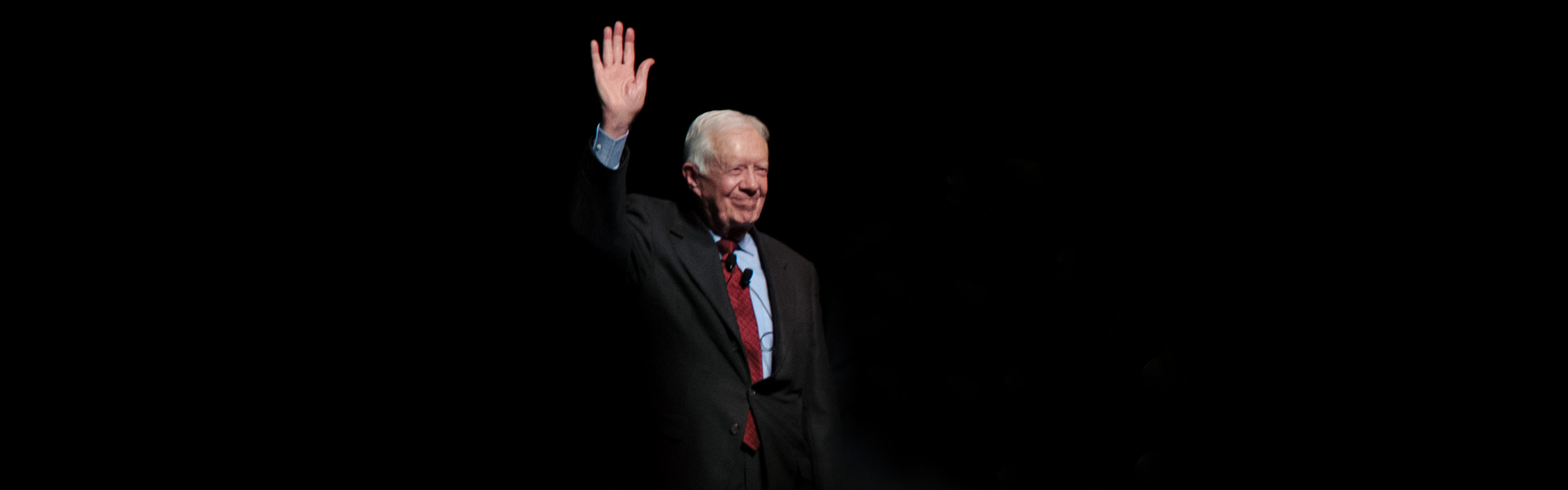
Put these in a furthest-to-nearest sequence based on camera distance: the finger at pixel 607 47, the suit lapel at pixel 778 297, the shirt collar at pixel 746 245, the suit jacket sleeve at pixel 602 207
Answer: the shirt collar at pixel 746 245 < the suit lapel at pixel 778 297 < the finger at pixel 607 47 < the suit jacket sleeve at pixel 602 207

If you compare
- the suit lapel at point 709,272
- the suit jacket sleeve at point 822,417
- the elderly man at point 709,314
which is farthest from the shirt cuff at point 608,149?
the suit jacket sleeve at point 822,417

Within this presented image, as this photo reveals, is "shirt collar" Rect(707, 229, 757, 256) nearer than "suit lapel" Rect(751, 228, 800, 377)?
No

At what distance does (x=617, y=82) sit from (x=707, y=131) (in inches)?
10.0

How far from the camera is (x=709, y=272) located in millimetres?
1655

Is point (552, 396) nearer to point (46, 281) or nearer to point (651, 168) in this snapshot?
point (651, 168)

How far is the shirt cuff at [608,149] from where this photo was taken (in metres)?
1.47

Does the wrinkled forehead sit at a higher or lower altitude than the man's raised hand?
lower

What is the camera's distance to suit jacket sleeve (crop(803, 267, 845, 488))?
170 cm

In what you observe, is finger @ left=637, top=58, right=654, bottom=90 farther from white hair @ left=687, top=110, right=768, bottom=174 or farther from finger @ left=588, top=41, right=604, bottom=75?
white hair @ left=687, top=110, right=768, bottom=174

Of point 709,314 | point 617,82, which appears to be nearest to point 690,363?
point 709,314

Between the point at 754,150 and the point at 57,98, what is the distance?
1220 mm

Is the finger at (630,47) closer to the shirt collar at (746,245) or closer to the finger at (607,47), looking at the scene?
the finger at (607,47)

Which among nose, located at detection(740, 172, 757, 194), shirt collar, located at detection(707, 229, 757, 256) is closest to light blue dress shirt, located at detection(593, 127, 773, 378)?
shirt collar, located at detection(707, 229, 757, 256)

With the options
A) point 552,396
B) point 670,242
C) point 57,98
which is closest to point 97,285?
point 57,98
